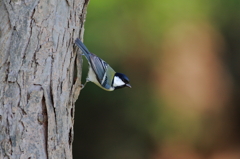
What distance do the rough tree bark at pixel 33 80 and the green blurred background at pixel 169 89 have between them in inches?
97.6

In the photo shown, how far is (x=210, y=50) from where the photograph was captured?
4824mm

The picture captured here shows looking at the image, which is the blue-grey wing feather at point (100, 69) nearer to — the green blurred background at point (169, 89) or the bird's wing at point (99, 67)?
the bird's wing at point (99, 67)

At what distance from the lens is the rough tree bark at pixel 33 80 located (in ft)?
6.26

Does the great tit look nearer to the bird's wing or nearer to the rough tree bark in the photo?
the bird's wing

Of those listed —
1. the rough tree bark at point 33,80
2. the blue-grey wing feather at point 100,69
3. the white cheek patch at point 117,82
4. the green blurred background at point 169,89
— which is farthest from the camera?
the green blurred background at point 169,89

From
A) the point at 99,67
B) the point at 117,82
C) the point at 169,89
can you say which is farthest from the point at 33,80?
the point at 169,89

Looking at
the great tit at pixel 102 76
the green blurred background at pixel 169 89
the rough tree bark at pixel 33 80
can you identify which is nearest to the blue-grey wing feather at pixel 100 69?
the great tit at pixel 102 76

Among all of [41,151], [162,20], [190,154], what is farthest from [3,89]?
[190,154]

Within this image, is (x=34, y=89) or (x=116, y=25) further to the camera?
(x=116, y=25)

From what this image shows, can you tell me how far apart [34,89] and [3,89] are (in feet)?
0.58

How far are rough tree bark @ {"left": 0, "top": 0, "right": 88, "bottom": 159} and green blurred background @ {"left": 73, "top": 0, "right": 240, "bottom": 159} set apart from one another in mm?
2479

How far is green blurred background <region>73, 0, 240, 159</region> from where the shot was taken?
4.61 m

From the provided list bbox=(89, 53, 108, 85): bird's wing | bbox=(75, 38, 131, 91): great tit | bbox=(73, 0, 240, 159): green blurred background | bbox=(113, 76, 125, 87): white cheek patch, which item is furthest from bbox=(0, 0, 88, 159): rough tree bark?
bbox=(73, 0, 240, 159): green blurred background

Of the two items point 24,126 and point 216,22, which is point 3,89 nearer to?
point 24,126
